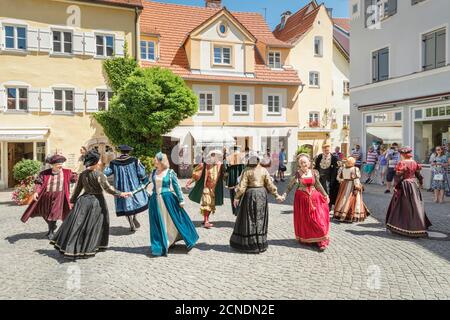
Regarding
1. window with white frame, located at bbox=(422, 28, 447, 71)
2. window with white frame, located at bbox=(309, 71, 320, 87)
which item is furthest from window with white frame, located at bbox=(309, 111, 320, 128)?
window with white frame, located at bbox=(422, 28, 447, 71)

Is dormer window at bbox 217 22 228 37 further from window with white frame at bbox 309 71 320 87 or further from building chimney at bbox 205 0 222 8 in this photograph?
window with white frame at bbox 309 71 320 87

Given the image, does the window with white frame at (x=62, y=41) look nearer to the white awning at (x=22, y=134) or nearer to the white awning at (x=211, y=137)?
the white awning at (x=22, y=134)

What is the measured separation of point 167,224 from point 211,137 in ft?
54.4

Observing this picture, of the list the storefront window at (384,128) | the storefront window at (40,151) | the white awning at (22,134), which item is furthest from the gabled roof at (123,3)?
the storefront window at (384,128)

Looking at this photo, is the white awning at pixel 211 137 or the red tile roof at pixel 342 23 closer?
the white awning at pixel 211 137

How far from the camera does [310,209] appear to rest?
22.9ft

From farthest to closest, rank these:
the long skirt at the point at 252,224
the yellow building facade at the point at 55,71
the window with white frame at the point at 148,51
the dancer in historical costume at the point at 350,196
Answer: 1. the window with white frame at the point at 148,51
2. the yellow building facade at the point at 55,71
3. the dancer in historical costume at the point at 350,196
4. the long skirt at the point at 252,224

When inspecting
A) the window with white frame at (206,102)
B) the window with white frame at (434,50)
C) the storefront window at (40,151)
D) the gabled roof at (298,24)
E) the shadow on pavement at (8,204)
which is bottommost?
the shadow on pavement at (8,204)

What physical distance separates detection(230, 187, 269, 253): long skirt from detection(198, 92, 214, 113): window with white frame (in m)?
17.7

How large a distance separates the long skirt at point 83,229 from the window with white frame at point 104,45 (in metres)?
15.1

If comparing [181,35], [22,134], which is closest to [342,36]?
[181,35]

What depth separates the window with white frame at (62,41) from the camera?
18703 mm

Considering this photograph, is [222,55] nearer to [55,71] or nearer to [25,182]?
[55,71]

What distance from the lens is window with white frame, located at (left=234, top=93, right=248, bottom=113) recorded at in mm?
24694
